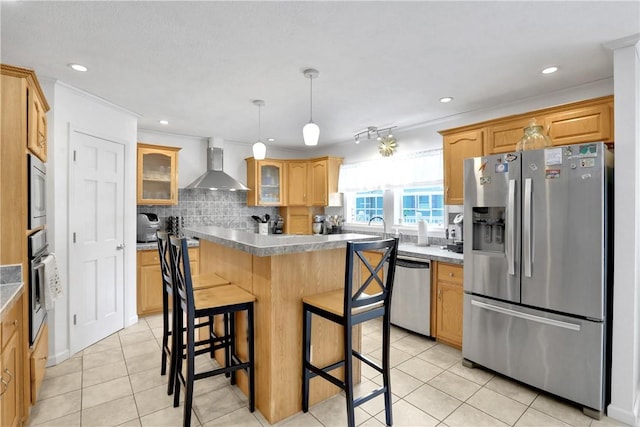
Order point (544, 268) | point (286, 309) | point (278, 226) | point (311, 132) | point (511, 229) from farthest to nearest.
→ 1. point (278, 226)
2. point (311, 132)
3. point (511, 229)
4. point (544, 268)
5. point (286, 309)

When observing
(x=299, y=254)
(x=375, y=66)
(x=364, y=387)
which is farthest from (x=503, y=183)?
(x=364, y=387)

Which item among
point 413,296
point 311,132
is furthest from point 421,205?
point 311,132

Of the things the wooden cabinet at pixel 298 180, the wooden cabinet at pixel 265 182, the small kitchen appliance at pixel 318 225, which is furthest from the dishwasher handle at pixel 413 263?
the wooden cabinet at pixel 265 182

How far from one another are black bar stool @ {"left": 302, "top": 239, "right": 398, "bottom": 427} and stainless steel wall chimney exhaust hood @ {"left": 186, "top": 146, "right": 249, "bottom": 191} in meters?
2.97

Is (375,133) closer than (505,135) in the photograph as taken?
No

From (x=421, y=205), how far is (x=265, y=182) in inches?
102

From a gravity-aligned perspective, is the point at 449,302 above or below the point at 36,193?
below

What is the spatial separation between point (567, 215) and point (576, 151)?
1.45 ft

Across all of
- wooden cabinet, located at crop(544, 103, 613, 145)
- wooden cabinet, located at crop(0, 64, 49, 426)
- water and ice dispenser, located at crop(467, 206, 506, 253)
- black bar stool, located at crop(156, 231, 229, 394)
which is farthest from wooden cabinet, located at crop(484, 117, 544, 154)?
wooden cabinet, located at crop(0, 64, 49, 426)

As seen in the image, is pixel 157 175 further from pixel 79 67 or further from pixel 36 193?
pixel 36 193

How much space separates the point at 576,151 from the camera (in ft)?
7.19

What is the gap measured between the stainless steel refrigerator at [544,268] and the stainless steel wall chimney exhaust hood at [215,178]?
323 centimetres

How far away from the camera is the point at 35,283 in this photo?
2102 millimetres

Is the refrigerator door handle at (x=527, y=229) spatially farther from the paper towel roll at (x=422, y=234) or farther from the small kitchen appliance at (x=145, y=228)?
the small kitchen appliance at (x=145, y=228)
